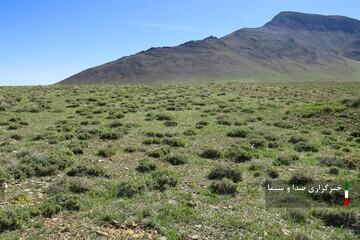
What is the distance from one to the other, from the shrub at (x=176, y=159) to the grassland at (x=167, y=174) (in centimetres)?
4

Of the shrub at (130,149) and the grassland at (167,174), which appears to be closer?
the grassland at (167,174)

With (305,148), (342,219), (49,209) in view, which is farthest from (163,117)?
(342,219)

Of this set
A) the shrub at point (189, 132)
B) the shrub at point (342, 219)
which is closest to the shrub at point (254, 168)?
the shrub at point (342, 219)

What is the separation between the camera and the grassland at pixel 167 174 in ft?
33.9

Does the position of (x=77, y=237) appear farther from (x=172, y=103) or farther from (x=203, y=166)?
(x=172, y=103)

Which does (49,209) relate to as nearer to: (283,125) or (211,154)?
(211,154)

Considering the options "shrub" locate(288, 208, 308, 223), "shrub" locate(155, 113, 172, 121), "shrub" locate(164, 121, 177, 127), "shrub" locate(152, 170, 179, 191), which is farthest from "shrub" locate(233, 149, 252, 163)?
"shrub" locate(155, 113, 172, 121)

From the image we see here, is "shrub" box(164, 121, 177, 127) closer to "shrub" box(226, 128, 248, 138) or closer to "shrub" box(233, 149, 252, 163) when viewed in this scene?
"shrub" box(226, 128, 248, 138)

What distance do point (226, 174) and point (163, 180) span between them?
242 centimetres

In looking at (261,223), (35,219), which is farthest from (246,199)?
(35,219)

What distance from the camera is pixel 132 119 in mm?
28578

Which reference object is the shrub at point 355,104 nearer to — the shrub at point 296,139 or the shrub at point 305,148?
the shrub at point 296,139

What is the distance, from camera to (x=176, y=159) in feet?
54.4

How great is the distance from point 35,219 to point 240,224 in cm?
523
